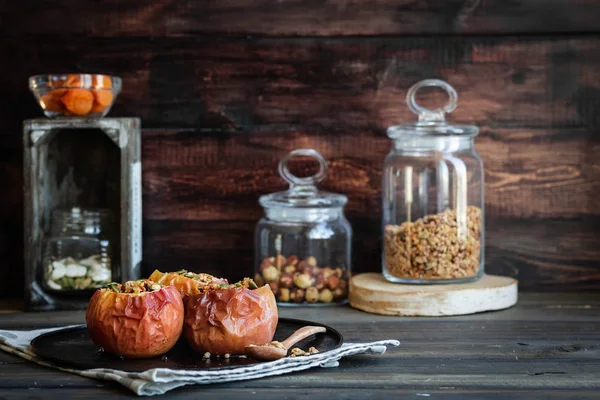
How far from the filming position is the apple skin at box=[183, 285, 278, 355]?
41.7 inches

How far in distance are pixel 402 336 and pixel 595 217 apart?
57cm

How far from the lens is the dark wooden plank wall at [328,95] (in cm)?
164

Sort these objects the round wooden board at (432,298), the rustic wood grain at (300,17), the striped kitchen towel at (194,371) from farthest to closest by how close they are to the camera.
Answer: the rustic wood grain at (300,17) < the round wooden board at (432,298) < the striped kitchen towel at (194,371)

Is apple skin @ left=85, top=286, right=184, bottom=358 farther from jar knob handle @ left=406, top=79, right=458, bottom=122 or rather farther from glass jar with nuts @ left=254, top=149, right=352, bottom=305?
jar knob handle @ left=406, top=79, right=458, bottom=122

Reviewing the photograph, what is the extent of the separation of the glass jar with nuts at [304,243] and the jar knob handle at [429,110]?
0.18m

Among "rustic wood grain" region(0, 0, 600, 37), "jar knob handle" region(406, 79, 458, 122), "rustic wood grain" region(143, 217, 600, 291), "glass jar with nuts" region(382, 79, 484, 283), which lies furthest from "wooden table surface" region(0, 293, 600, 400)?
"rustic wood grain" region(0, 0, 600, 37)

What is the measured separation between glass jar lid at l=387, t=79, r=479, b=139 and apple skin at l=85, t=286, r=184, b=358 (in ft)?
1.99

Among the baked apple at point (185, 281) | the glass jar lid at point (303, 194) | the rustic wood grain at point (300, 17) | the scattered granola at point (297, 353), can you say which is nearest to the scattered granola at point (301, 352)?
the scattered granola at point (297, 353)

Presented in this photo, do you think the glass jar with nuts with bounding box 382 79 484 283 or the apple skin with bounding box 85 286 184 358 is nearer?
the apple skin with bounding box 85 286 184 358

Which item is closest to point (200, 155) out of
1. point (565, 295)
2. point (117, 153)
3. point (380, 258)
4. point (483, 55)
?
point (117, 153)

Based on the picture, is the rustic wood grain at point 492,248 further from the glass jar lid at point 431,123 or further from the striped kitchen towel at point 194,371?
the striped kitchen towel at point 194,371

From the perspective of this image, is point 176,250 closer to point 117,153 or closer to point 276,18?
point 117,153

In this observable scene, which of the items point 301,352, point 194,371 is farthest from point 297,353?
point 194,371

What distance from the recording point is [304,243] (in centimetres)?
155
